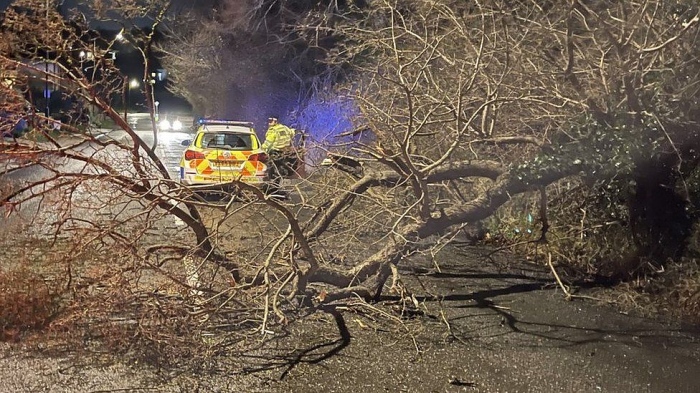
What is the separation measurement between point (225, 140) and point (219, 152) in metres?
0.82

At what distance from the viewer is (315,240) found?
8.17 meters

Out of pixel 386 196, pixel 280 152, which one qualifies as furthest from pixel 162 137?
pixel 386 196

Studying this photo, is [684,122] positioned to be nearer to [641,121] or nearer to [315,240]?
[641,121]

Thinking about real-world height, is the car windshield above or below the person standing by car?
below

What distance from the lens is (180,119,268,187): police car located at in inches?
504

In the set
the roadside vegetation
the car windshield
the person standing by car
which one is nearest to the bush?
the roadside vegetation

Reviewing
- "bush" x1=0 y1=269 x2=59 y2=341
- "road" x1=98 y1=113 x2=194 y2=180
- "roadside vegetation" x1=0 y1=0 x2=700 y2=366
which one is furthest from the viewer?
"road" x1=98 y1=113 x2=194 y2=180

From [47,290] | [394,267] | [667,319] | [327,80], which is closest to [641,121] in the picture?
[667,319]

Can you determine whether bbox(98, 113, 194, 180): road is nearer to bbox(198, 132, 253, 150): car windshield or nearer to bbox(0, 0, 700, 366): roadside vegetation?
bbox(0, 0, 700, 366): roadside vegetation

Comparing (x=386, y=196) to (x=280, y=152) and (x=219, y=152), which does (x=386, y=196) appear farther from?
(x=219, y=152)

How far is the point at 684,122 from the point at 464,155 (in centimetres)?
357

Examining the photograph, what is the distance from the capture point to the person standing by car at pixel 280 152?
8727 mm

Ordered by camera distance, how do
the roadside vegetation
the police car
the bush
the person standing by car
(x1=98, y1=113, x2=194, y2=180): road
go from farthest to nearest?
the police car → the person standing by car → (x1=98, y1=113, x2=194, y2=180): road → the roadside vegetation → the bush

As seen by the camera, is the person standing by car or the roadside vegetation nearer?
the roadside vegetation
